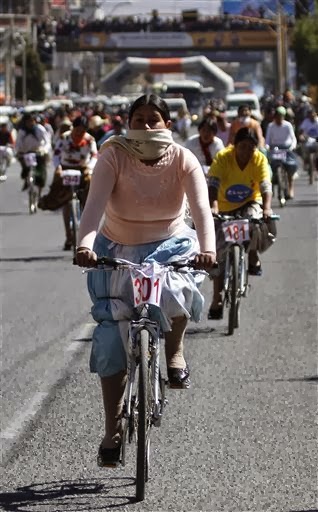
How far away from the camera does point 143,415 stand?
6926 mm

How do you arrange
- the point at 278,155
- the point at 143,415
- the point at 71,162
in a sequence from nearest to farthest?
the point at 143,415, the point at 71,162, the point at 278,155

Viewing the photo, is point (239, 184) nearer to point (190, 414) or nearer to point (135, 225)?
point (190, 414)

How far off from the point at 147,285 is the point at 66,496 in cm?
100

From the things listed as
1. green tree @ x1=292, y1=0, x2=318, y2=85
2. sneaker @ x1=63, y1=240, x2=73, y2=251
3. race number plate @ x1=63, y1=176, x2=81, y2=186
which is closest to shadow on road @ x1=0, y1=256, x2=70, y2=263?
sneaker @ x1=63, y1=240, x2=73, y2=251

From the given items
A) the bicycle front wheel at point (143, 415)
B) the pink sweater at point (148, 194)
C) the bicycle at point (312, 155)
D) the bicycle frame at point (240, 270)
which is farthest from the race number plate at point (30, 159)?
the bicycle front wheel at point (143, 415)

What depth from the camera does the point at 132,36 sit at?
5674 inches

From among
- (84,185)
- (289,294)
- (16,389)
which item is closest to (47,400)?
(16,389)

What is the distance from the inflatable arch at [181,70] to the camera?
127125mm

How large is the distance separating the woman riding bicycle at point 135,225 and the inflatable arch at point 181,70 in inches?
4657

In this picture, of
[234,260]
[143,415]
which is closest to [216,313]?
[234,260]

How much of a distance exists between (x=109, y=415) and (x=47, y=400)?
2.67 metres

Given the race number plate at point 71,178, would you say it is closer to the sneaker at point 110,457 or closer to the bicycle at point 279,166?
the bicycle at point 279,166

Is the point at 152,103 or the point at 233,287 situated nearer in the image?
the point at 152,103

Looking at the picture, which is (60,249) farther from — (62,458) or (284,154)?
(62,458)
